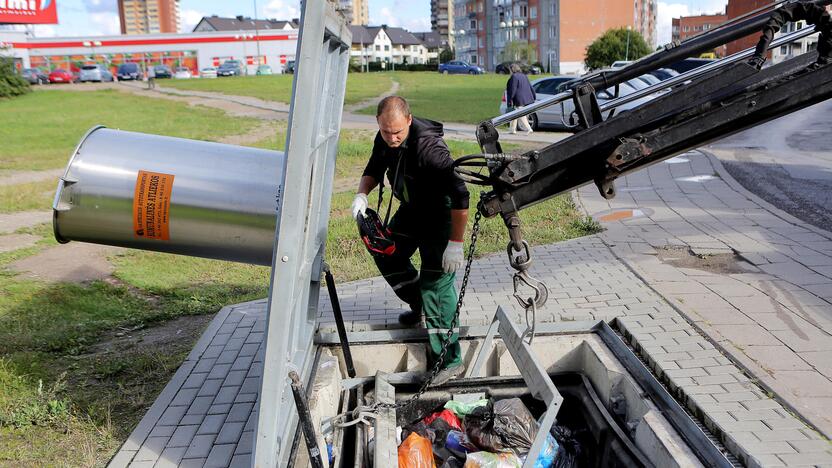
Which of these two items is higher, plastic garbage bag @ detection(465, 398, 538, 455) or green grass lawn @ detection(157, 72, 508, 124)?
green grass lawn @ detection(157, 72, 508, 124)

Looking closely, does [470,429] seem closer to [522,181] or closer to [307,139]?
[522,181]

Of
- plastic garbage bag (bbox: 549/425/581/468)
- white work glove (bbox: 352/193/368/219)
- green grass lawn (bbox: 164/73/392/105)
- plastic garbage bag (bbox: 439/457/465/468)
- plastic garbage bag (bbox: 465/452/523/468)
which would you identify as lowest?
plastic garbage bag (bbox: 439/457/465/468)

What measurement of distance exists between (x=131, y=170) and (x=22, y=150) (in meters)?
17.2

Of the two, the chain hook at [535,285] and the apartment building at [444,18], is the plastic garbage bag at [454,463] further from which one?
the apartment building at [444,18]

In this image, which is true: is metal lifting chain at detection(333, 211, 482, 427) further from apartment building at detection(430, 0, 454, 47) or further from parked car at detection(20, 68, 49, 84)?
apartment building at detection(430, 0, 454, 47)

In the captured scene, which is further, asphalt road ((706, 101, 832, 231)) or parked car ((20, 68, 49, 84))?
parked car ((20, 68, 49, 84))

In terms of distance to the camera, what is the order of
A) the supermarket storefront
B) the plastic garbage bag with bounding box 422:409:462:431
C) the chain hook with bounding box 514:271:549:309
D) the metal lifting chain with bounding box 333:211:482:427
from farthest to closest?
the supermarket storefront, the plastic garbage bag with bounding box 422:409:462:431, the metal lifting chain with bounding box 333:211:482:427, the chain hook with bounding box 514:271:549:309

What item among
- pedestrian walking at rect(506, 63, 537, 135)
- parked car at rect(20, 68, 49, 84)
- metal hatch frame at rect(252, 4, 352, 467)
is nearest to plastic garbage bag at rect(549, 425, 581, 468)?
metal hatch frame at rect(252, 4, 352, 467)

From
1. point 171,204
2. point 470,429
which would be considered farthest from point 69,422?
point 470,429

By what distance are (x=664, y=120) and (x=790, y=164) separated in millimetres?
12015

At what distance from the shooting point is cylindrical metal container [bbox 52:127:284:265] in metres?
3.75

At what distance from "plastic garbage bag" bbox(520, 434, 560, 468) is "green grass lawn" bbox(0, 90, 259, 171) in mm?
15249

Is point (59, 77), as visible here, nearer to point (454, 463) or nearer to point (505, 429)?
point (454, 463)

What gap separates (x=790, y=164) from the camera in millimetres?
13297
